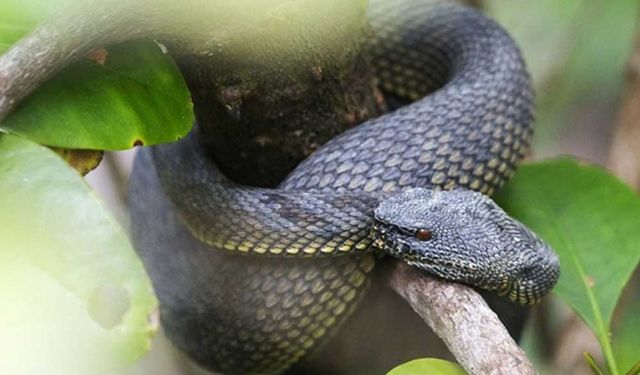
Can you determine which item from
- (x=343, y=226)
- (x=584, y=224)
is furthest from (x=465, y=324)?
(x=584, y=224)

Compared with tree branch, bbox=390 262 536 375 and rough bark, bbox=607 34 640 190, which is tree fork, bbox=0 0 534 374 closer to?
tree branch, bbox=390 262 536 375

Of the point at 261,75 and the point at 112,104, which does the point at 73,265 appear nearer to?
the point at 112,104

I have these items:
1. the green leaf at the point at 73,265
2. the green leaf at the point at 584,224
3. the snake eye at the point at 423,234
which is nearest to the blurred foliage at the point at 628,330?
the green leaf at the point at 584,224

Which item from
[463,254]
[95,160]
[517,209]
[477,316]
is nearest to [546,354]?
[517,209]

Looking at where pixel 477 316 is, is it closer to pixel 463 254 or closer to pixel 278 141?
pixel 463 254

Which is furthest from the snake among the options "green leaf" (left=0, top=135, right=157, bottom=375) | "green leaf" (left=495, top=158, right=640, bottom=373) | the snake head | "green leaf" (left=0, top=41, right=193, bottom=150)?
"green leaf" (left=0, top=135, right=157, bottom=375)

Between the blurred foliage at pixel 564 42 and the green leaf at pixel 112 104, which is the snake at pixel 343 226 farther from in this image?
the blurred foliage at pixel 564 42
